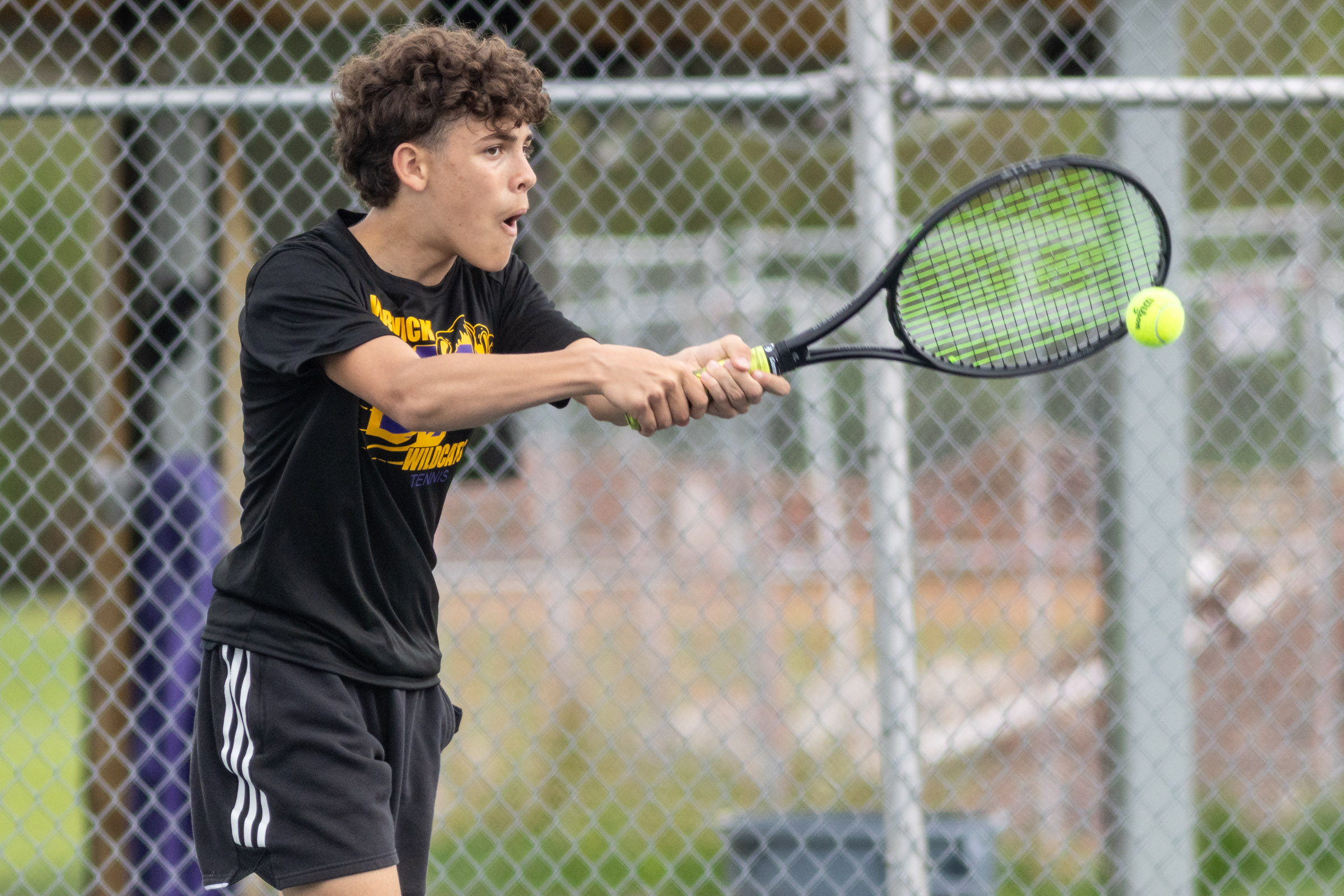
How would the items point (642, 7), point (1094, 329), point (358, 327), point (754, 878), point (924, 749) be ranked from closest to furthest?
point (358, 327) → point (1094, 329) → point (754, 878) → point (642, 7) → point (924, 749)

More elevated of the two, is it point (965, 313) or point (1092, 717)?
point (965, 313)

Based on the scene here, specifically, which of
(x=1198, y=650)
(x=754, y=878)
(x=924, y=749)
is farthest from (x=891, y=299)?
(x=924, y=749)

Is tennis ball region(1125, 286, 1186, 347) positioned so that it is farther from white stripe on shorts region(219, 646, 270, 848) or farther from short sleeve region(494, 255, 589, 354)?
white stripe on shorts region(219, 646, 270, 848)

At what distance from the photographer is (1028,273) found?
2311 mm

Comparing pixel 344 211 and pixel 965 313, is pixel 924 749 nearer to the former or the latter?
pixel 965 313

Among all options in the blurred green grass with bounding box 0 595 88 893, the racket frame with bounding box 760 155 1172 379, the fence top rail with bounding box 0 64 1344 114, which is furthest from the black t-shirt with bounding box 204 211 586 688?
the blurred green grass with bounding box 0 595 88 893

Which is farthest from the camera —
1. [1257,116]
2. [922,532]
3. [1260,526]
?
[922,532]

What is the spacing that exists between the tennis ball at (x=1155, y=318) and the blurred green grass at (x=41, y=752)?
8.07 feet

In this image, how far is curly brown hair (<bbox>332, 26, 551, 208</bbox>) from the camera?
68.8 inches

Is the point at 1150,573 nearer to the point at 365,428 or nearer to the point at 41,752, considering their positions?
the point at 365,428

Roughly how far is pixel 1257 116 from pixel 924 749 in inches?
129

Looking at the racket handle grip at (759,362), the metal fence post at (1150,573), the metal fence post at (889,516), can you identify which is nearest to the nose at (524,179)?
the racket handle grip at (759,362)

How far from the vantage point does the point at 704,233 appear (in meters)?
5.23

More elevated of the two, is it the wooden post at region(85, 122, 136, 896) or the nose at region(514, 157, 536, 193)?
the nose at region(514, 157, 536, 193)
